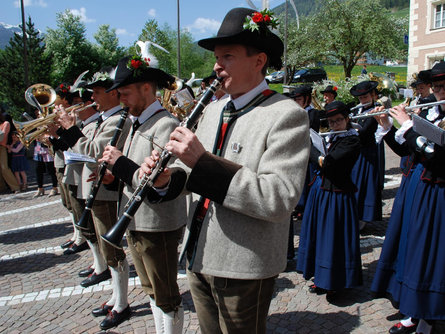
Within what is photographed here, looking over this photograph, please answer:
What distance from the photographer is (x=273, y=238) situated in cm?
187

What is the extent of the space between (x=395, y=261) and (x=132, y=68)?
2891 mm

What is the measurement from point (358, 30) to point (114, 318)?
125 ft

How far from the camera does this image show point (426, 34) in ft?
83.8

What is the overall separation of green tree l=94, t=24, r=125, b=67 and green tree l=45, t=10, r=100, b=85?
1.45 m

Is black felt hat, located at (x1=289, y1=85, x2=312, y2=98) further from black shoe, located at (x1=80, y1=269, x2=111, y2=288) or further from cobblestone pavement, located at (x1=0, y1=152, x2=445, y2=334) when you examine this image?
black shoe, located at (x1=80, y1=269, x2=111, y2=288)

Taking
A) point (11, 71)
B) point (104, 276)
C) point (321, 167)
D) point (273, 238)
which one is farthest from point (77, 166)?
point (11, 71)

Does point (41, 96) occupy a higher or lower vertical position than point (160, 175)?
higher

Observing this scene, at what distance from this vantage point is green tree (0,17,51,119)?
18500 millimetres

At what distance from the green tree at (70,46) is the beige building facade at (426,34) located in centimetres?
2503

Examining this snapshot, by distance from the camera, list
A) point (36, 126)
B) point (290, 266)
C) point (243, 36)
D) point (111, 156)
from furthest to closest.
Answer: point (36, 126)
point (290, 266)
point (111, 156)
point (243, 36)

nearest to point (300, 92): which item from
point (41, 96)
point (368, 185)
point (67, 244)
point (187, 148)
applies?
point (368, 185)

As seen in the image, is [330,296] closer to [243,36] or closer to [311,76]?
[243,36]

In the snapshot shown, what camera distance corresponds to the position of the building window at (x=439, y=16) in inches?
972

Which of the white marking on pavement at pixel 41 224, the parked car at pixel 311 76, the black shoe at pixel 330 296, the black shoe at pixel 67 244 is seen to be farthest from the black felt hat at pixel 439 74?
the parked car at pixel 311 76
